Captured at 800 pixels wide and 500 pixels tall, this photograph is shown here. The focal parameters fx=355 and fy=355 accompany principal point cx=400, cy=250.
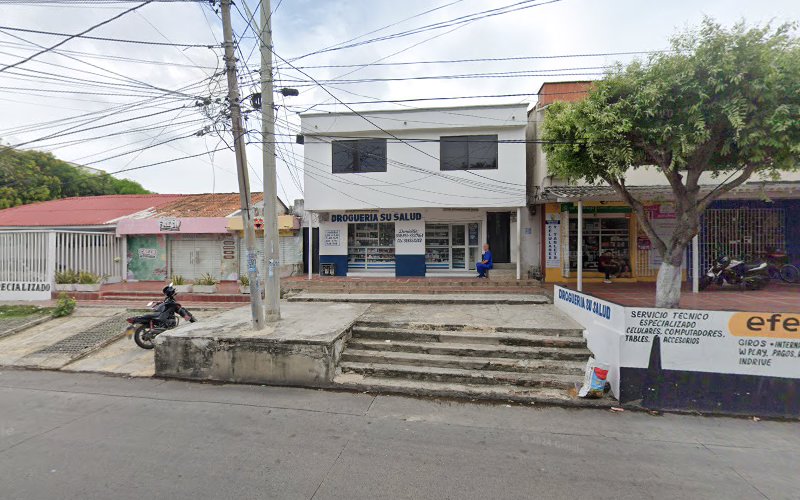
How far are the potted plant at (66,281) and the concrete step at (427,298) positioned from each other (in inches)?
308

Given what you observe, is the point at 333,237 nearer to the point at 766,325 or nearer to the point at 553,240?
the point at 553,240

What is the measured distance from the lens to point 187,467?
332 centimetres

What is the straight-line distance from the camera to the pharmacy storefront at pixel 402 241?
1274 centimetres

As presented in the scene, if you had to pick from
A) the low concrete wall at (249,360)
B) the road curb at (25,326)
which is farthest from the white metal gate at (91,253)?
the low concrete wall at (249,360)

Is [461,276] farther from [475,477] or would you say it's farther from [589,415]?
[475,477]

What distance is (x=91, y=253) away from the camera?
42.8ft

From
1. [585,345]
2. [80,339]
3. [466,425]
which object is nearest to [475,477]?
[466,425]

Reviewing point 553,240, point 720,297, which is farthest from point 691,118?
point 553,240

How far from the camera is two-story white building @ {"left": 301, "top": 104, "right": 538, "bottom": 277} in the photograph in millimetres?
11492

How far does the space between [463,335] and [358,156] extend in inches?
310

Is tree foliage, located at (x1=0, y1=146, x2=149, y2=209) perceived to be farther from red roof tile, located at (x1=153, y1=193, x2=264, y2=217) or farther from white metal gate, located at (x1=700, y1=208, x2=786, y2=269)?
white metal gate, located at (x1=700, y1=208, x2=786, y2=269)

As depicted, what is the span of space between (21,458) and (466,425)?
4.61 m

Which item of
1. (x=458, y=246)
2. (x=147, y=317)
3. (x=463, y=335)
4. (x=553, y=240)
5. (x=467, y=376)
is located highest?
(x=553, y=240)

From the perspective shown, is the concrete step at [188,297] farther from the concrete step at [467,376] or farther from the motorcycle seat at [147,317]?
the concrete step at [467,376]
